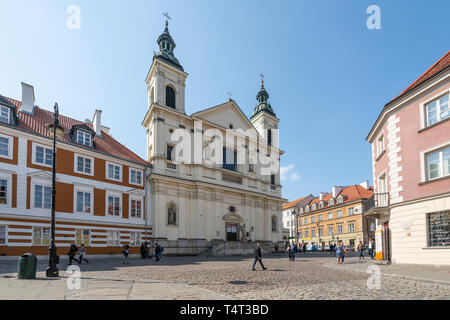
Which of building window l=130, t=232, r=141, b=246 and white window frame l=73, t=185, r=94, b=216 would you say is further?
building window l=130, t=232, r=141, b=246

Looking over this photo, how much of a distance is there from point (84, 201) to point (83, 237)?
3.02 meters

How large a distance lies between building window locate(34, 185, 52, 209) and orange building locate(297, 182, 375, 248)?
1814 inches

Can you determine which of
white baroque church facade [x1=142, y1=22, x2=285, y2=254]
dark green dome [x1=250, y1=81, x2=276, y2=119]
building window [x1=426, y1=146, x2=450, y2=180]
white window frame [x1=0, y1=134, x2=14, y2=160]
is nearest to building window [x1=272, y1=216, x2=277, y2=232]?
white baroque church facade [x1=142, y1=22, x2=285, y2=254]

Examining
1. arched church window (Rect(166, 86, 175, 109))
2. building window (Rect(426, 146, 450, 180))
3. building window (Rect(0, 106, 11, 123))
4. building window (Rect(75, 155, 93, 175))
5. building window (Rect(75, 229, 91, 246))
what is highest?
arched church window (Rect(166, 86, 175, 109))

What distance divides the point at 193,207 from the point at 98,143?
12.3 meters

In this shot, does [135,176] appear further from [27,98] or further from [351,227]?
[351,227]

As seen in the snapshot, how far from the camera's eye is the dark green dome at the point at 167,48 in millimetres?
39031

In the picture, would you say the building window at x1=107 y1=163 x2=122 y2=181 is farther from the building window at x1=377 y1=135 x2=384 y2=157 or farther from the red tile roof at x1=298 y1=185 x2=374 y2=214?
the red tile roof at x1=298 y1=185 x2=374 y2=214

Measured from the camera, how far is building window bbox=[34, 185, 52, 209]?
25.1m

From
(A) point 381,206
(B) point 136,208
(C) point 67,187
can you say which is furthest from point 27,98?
(A) point 381,206

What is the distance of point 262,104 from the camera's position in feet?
168

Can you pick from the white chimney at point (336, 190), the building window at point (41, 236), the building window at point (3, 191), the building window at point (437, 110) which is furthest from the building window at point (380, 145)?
the white chimney at point (336, 190)
